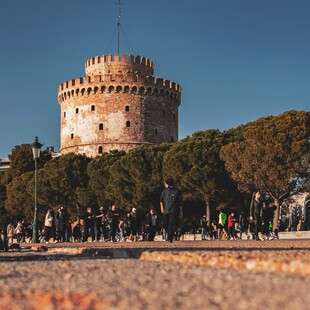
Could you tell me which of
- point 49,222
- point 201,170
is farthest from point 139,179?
point 49,222

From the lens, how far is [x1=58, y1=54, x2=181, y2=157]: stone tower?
67.9 m

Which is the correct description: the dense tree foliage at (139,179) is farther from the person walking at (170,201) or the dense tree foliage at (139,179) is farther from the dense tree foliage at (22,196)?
the person walking at (170,201)

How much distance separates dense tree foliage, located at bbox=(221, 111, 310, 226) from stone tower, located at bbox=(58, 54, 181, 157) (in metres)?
32.4

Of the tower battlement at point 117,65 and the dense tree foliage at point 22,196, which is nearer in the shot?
the dense tree foliage at point 22,196

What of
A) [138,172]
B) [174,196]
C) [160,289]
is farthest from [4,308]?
[138,172]

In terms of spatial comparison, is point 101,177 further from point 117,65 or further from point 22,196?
point 117,65

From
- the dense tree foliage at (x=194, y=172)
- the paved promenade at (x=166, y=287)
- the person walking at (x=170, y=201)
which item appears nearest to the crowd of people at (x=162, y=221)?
the person walking at (x=170, y=201)

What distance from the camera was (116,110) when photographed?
68188 mm

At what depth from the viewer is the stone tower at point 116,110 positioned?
67.9m

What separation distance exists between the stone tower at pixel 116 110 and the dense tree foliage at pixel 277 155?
1275 inches

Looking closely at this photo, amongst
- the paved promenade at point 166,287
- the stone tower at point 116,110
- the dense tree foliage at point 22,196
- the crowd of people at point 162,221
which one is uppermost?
the stone tower at point 116,110

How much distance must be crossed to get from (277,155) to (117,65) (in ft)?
130

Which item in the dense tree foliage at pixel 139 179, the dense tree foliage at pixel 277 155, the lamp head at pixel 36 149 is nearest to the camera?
the lamp head at pixel 36 149

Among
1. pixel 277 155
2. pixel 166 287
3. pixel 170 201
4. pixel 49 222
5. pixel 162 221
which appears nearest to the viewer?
pixel 166 287
